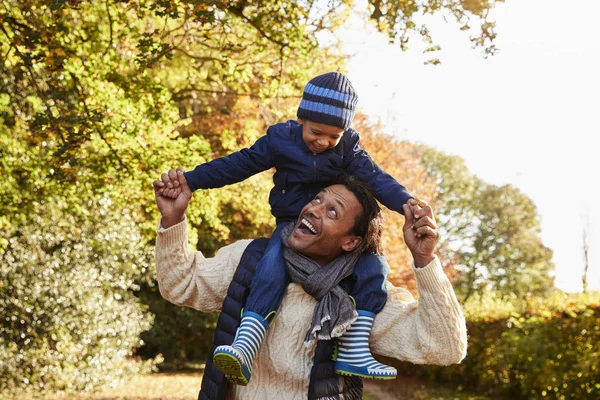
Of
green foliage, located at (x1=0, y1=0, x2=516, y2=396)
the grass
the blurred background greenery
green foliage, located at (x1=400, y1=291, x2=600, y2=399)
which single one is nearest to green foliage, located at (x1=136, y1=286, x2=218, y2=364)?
the blurred background greenery

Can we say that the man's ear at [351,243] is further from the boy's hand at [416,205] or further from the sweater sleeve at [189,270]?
the sweater sleeve at [189,270]

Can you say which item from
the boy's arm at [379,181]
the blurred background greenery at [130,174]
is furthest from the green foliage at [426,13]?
the boy's arm at [379,181]

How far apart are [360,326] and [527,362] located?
10982 mm

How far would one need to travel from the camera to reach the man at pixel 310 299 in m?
3.08

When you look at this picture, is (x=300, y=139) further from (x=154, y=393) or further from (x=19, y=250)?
(x=154, y=393)

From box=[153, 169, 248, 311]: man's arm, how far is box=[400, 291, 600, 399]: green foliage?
7879 mm

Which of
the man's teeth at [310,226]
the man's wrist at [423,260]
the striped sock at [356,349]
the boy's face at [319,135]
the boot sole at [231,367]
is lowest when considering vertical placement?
the boot sole at [231,367]

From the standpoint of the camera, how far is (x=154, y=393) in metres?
15.6

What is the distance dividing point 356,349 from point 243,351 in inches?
18.1

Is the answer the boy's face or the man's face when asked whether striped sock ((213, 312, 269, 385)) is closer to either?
the man's face

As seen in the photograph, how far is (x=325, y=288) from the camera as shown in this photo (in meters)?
3.22

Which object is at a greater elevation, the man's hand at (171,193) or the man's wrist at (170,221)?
the man's hand at (171,193)

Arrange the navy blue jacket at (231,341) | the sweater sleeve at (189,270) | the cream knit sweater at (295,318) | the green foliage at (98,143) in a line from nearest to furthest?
the cream knit sweater at (295,318), the navy blue jacket at (231,341), the sweater sleeve at (189,270), the green foliage at (98,143)

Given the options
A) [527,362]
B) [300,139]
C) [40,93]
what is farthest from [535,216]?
[300,139]
